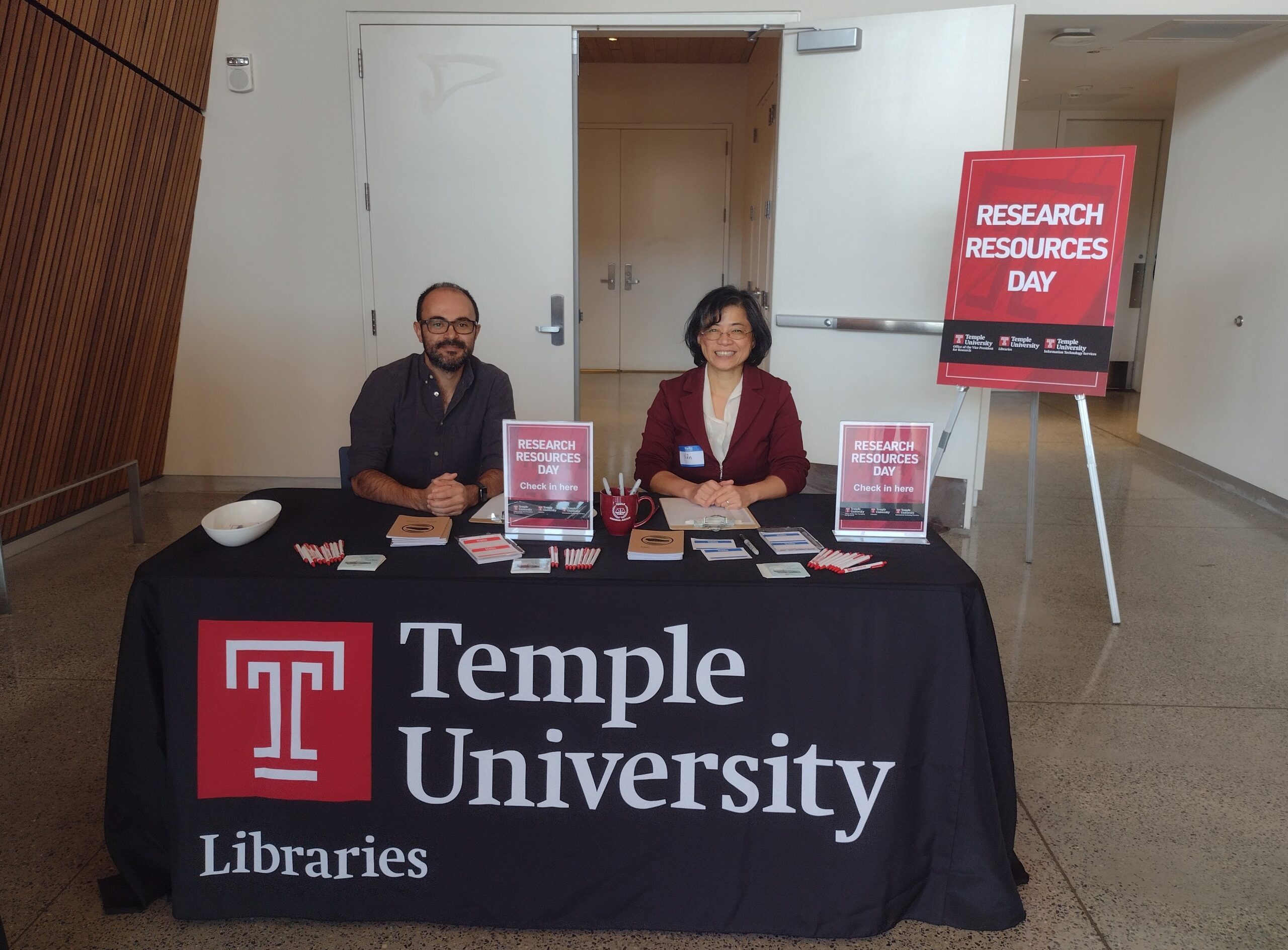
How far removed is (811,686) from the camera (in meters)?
1.80

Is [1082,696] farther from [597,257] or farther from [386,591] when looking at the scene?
[597,257]

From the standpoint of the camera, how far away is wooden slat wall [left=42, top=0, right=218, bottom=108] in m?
3.70

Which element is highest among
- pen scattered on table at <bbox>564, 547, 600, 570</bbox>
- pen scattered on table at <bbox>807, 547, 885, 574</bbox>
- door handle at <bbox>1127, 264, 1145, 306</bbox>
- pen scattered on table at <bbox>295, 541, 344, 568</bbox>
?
door handle at <bbox>1127, 264, 1145, 306</bbox>

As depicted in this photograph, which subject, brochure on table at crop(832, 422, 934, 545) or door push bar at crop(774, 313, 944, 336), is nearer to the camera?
brochure on table at crop(832, 422, 934, 545)

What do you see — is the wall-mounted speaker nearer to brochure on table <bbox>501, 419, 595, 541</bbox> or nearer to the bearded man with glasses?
the bearded man with glasses

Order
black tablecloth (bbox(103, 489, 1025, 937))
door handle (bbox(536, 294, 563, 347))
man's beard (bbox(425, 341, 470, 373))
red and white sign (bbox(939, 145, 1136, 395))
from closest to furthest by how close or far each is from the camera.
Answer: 1. black tablecloth (bbox(103, 489, 1025, 937))
2. man's beard (bbox(425, 341, 470, 373))
3. red and white sign (bbox(939, 145, 1136, 395))
4. door handle (bbox(536, 294, 563, 347))

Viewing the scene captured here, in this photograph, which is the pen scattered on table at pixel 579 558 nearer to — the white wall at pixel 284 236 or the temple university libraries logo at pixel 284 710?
the temple university libraries logo at pixel 284 710

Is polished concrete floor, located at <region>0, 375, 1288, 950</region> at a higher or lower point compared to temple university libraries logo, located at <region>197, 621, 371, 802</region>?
lower

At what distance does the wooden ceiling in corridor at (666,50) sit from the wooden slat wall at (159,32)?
13.1 ft

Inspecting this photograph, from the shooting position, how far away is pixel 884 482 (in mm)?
2064

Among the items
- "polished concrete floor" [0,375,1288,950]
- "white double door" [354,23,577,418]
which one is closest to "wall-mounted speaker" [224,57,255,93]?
"white double door" [354,23,577,418]

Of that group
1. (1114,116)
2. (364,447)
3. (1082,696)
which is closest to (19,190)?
(364,447)

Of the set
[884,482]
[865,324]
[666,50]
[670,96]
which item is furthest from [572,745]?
[670,96]

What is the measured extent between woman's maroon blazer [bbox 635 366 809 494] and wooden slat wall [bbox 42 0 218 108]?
2770 mm
